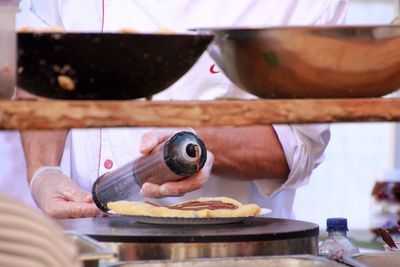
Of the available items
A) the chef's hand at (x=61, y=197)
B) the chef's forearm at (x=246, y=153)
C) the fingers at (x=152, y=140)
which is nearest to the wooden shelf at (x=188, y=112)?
the fingers at (x=152, y=140)

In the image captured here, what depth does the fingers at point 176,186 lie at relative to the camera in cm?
226

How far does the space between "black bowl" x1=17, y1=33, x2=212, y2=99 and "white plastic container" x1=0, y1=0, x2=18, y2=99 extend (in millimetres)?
30

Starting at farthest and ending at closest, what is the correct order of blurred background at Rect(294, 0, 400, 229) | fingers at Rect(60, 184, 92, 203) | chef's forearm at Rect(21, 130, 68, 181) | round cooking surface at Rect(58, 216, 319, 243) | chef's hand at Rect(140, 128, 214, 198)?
blurred background at Rect(294, 0, 400, 229), chef's forearm at Rect(21, 130, 68, 181), fingers at Rect(60, 184, 92, 203), chef's hand at Rect(140, 128, 214, 198), round cooking surface at Rect(58, 216, 319, 243)

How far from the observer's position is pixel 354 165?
276 inches

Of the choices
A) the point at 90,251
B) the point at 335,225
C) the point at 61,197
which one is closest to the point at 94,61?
the point at 90,251

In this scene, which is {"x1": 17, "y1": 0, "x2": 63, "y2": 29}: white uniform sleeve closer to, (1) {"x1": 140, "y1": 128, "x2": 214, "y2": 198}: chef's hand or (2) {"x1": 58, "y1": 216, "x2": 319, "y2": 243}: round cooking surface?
(1) {"x1": 140, "y1": 128, "x2": 214, "y2": 198}: chef's hand

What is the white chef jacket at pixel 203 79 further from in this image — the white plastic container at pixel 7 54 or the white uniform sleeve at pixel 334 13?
the white plastic container at pixel 7 54

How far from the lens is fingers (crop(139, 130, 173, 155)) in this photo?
226 cm

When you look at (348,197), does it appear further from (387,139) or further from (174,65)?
(174,65)

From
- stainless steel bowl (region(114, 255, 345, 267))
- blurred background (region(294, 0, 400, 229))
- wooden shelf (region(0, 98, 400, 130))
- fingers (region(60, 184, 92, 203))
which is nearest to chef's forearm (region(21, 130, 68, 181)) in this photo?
fingers (region(60, 184, 92, 203))

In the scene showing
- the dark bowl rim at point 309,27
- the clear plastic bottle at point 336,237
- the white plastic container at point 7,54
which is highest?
the dark bowl rim at point 309,27

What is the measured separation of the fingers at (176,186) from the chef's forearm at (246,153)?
0.24m

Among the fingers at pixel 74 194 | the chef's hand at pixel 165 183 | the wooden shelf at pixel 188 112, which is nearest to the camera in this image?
the wooden shelf at pixel 188 112

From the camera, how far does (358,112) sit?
1.27 metres
